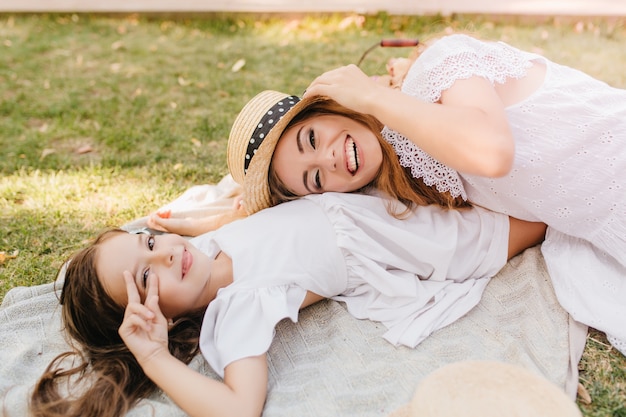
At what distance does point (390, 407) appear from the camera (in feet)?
7.00

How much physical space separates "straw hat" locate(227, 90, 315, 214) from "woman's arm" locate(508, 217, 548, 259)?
1.13m

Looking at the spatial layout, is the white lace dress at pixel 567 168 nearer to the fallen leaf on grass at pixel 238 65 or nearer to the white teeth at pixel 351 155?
the white teeth at pixel 351 155

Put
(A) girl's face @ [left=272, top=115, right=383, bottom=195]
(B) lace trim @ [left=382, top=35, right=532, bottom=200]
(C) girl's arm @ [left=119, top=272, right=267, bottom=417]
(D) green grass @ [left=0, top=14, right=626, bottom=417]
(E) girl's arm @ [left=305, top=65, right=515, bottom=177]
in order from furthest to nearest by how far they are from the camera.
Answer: (D) green grass @ [left=0, top=14, right=626, bottom=417]
(A) girl's face @ [left=272, top=115, right=383, bottom=195]
(B) lace trim @ [left=382, top=35, right=532, bottom=200]
(C) girl's arm @ [left=119, top=272, right=267, bottom=417]
(E) girl's arm @ [left=305, top=65, right=515, bottom=177]

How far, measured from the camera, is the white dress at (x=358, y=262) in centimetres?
237

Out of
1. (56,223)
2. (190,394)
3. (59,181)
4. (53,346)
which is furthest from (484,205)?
(59,181)

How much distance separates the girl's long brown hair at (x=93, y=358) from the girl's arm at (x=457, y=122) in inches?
47.5

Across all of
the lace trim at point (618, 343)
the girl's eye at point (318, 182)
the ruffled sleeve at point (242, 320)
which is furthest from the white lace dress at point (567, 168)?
the ruffled sleeve at point (242, 320)

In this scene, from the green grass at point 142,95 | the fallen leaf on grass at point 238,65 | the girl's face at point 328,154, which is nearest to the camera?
the girl's face at point 328,154

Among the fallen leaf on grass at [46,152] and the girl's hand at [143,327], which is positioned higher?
the girl's hand at [143,327]

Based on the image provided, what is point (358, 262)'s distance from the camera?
101 inches

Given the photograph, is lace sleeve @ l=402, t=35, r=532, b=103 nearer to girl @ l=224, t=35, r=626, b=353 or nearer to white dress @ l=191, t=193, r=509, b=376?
girl @ l=224, t=35, r=626, b=353

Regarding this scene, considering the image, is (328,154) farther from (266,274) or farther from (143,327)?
(143,327)

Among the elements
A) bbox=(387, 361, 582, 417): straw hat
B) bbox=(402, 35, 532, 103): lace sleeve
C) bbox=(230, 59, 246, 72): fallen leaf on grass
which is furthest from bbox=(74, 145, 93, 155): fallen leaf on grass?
bbox=(387, 361, 582, 417): straw hat

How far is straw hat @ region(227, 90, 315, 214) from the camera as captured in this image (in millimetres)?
2582
